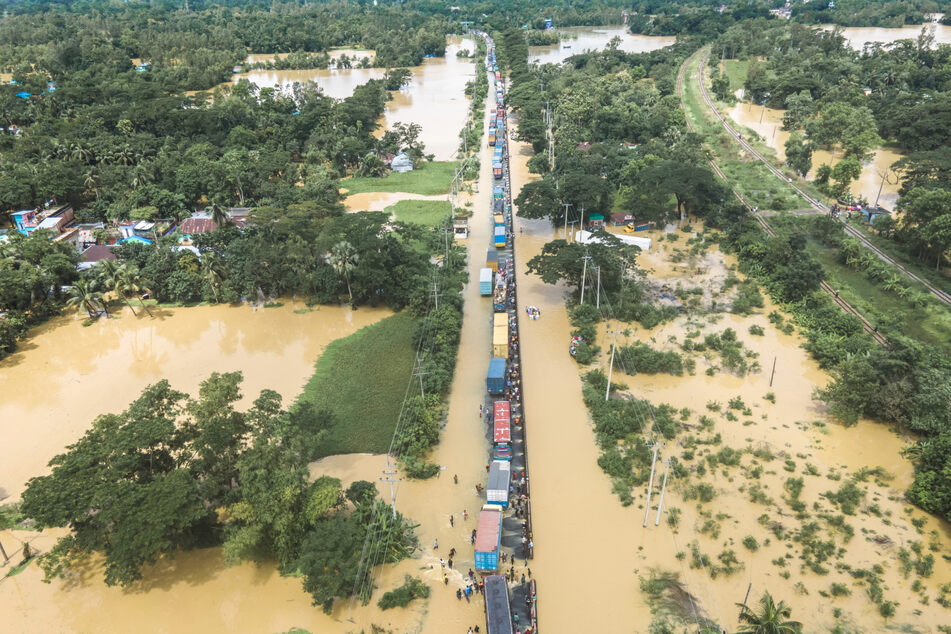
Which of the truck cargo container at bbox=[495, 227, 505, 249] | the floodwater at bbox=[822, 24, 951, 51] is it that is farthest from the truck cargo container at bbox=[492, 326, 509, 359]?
the floodwater at bbox=[822, 24, 951, 51]

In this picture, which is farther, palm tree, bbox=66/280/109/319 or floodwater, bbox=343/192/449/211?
floodwater, bbox=343/192/449/211

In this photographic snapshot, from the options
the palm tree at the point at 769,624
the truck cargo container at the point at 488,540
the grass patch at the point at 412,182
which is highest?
the grass patch at the point at 412,182

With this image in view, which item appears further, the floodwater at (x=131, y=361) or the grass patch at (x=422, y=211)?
the grass patch at (x=422, y=211)

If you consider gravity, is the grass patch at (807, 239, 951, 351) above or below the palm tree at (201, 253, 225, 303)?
below

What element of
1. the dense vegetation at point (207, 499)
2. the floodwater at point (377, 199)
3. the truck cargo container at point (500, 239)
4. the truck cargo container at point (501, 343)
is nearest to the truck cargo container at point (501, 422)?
the truck cargo container at point (501, 343)

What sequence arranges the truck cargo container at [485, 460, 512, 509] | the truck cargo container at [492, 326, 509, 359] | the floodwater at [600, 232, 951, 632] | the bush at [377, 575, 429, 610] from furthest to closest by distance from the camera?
1. the truck cargo container at [492, 326, 509, 359]
2. the truck cargo container at [485, 460, 512, 509]
3. the bush at [377, 575, 429, 610]
4. the floodwater at [600, 232, 951, 632]

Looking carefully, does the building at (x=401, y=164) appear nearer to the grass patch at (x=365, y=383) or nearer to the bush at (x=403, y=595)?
the grass patch at (x=365, y=383)

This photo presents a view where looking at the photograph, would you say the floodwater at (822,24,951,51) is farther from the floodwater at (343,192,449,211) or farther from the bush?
the bush
